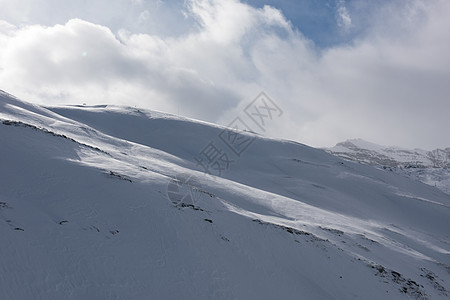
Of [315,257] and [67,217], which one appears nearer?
[67,217]

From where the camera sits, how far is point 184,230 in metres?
15.2

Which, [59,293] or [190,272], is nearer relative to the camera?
[59,293]

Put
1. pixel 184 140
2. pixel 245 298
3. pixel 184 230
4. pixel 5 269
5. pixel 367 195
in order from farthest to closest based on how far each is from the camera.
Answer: pixel 184 140 < pixel 367 195 < pixel 184 230 < pixel 245 298 < pixel 5 269

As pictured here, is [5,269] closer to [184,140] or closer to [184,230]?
[184,230]

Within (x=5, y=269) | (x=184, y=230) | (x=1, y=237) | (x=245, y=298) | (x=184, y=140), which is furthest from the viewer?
(x=184, y=140)

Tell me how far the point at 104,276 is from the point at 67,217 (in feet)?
11.3

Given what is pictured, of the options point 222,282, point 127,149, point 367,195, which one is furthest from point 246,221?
point 367,195

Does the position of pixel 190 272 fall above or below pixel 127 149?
below

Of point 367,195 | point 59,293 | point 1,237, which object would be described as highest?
point 367,195

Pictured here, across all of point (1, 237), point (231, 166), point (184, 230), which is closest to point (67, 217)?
point (1, 237)

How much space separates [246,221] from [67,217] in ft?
32.8

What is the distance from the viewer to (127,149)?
38.2m

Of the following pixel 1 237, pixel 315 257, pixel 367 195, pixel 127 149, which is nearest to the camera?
pixel 1 237

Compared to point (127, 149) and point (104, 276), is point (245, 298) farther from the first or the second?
point (127, 149)
